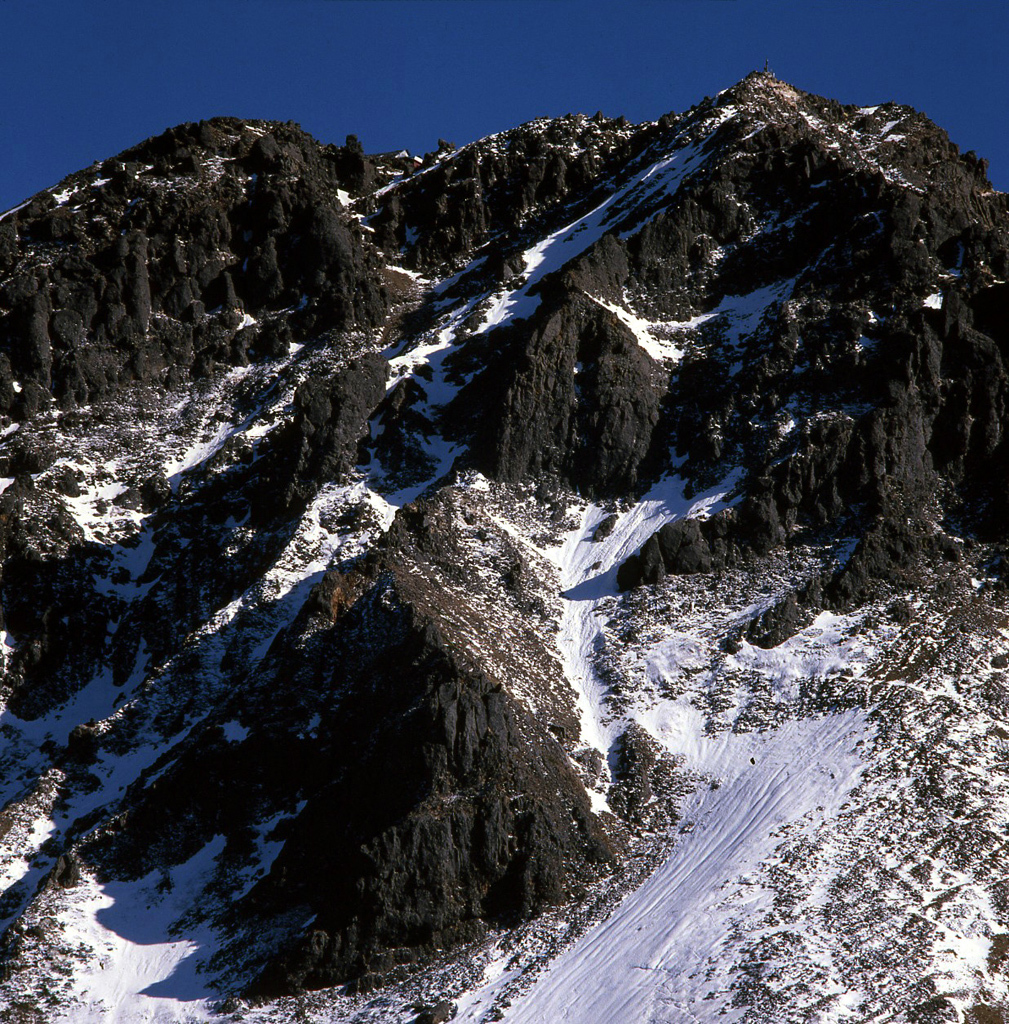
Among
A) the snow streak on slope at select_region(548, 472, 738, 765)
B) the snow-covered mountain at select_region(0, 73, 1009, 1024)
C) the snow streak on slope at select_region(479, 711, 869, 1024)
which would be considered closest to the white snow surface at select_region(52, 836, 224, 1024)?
the snow-covered mountain at select_region(0, 73, 1009, 1024)

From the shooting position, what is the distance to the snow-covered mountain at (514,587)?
52781mm

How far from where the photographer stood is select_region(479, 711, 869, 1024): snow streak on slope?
161 ft

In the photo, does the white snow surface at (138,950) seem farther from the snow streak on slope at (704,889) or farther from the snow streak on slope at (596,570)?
the snow streak on slope at (596,570)

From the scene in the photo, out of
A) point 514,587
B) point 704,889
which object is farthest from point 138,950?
point 514,587

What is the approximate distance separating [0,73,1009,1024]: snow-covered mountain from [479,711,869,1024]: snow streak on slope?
20 cm

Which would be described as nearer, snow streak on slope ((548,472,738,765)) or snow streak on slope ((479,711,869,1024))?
snow streak on slope ((479,711,869,1024))

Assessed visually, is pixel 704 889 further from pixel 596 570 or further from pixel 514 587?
pixel 596 570

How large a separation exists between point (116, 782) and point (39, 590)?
16502 mm

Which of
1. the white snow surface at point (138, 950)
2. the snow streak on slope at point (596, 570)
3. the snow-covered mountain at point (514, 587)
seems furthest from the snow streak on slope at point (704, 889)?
the white snow surface at point (138, 950)

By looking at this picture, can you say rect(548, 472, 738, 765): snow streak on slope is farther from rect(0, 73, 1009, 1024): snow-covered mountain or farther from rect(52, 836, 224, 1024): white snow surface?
rect(52, 836, 224, 1024): white snow surface

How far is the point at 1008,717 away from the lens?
6041 cm

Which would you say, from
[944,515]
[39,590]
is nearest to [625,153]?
[944,515]

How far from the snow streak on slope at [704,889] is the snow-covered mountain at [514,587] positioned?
20 centimetres

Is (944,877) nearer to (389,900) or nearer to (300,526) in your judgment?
(389,900)
